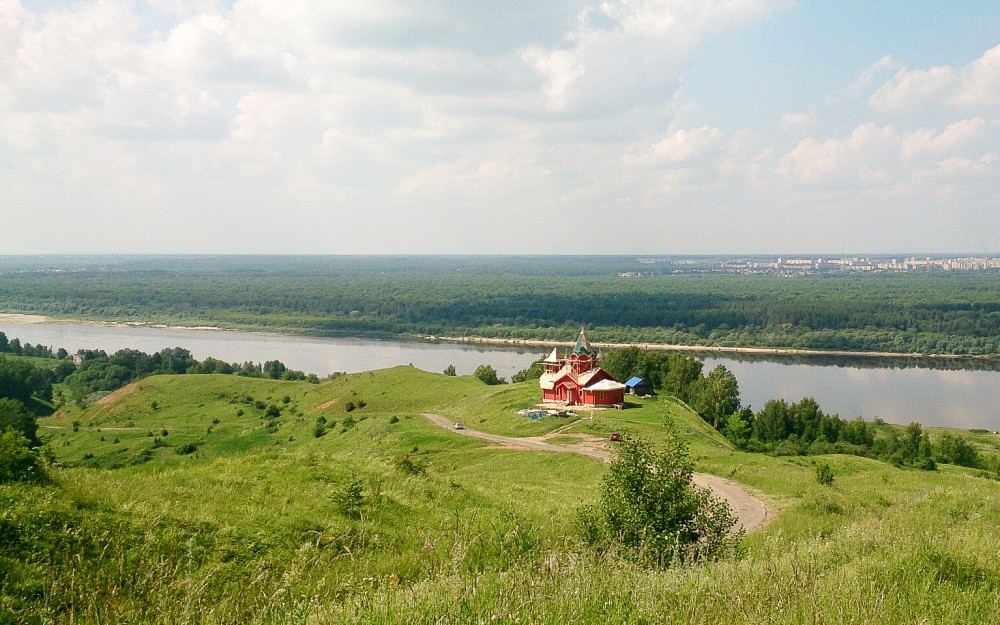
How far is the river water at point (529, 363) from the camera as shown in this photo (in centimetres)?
6819

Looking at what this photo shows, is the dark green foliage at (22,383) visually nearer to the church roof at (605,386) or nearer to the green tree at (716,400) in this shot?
the church roof at (605,386)

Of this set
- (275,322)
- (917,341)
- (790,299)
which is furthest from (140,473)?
(790,299)

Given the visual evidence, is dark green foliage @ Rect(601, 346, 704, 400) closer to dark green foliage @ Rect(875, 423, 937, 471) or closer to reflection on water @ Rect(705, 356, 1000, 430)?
reflection on water @ Rect(705, 356, 1000, 430)

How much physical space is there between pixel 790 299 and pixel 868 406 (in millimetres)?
123018

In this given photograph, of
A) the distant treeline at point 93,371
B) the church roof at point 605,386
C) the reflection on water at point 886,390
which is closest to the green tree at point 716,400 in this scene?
the church roof at point 605,386

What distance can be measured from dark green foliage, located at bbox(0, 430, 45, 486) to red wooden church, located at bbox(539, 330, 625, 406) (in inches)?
1440

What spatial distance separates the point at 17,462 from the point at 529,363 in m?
91.1

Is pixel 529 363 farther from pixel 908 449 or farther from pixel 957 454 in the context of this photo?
pixel 957 454

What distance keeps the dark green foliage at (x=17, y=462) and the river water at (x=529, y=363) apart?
67.3 m

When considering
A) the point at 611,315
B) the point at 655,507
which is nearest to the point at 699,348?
the point at 611,315

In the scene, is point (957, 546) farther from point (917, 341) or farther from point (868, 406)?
point (917, 341)

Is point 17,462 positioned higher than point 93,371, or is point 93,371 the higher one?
point 17,462

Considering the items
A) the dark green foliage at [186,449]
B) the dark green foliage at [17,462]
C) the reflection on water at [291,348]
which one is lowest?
the reflection on water at [291,348]

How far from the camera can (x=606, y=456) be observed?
99.5 feet
